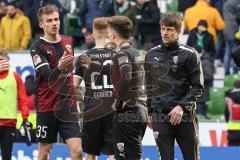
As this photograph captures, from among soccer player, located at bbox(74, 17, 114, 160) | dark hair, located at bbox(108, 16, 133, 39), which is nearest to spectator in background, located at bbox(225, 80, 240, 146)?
soccer player, located at bbox(74, 17, 114, 160)

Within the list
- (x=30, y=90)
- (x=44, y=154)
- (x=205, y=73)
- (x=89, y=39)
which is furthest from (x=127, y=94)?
(x=89, y=39)

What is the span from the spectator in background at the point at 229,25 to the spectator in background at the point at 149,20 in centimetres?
151

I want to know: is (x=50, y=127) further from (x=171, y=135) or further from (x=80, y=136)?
(x=171, y=135)

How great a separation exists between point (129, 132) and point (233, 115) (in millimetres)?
6138

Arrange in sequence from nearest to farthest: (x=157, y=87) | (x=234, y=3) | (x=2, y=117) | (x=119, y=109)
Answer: (x=119, y=109)
(x=157, y=87)
(x=2, y=117)
(x=234, y=3)

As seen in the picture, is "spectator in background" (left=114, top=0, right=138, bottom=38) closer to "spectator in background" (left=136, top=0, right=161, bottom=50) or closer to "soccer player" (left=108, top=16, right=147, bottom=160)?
"spectator in background" (left=136, top=0, right=161, bottom=50)

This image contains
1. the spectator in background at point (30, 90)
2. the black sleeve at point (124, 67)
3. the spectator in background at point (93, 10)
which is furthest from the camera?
the spectator in background at point (93, 10)

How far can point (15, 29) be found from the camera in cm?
2033

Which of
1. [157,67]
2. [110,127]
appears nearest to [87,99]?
[110,127]

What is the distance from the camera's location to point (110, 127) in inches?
508

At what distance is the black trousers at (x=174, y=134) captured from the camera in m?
12.1

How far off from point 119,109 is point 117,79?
376mm

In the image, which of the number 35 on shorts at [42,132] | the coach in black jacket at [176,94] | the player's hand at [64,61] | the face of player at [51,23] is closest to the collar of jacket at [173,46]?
the coach in black jacket at [176,94]

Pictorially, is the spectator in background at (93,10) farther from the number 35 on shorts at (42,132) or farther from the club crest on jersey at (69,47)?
the number 35 on shorts at (42,132)
